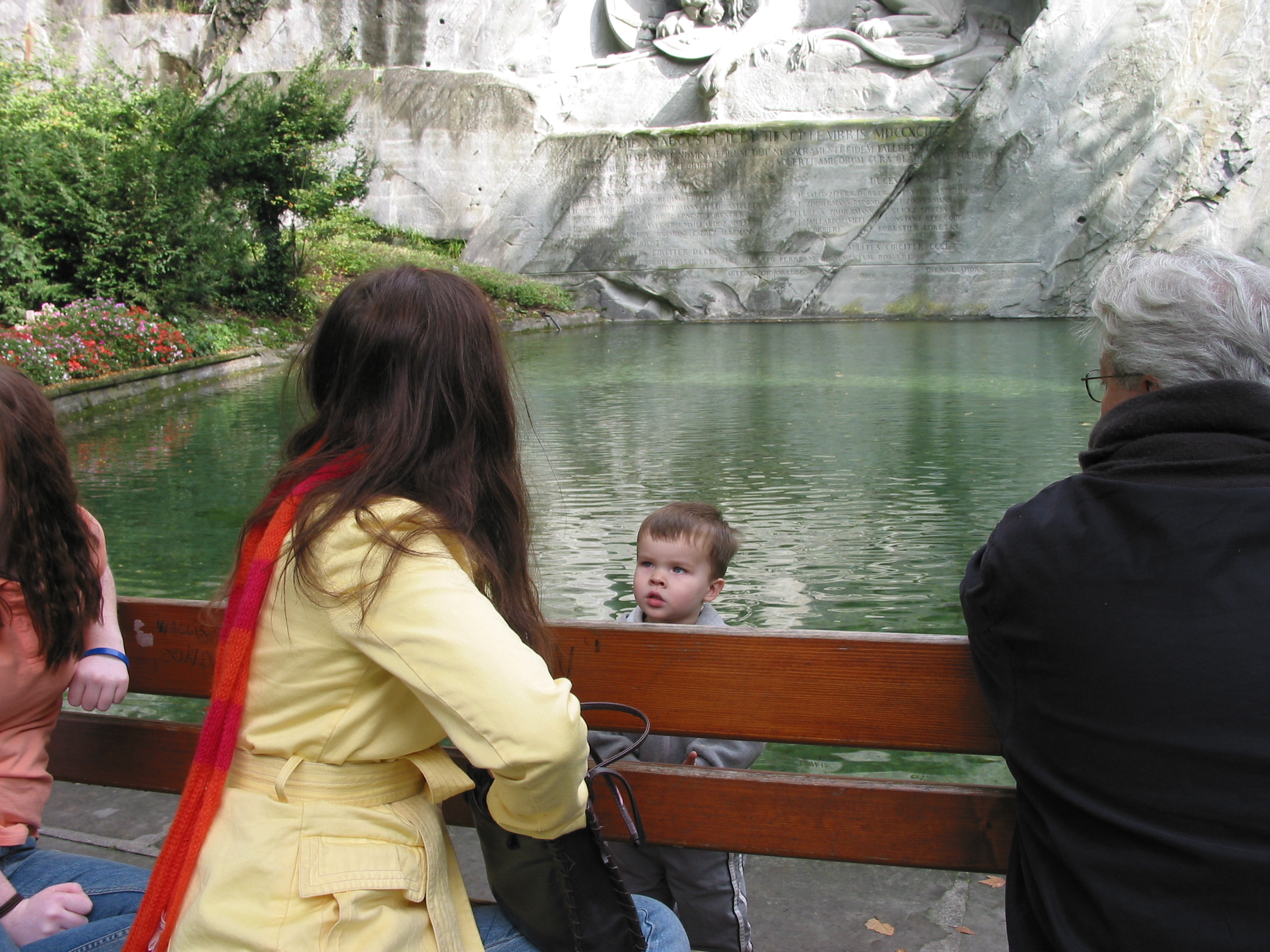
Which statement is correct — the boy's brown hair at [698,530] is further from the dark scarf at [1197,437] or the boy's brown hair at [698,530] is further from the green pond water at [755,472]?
the dark scarf at [1197,437]

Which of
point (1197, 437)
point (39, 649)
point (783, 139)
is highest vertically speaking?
point (783, 139)

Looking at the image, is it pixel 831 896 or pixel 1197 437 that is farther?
pixel 831 896

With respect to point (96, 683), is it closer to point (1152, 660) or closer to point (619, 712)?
point (619, 712)

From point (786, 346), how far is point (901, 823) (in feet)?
43.7

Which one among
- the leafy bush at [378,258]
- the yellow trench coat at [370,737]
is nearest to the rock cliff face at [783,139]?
the leafy bush at [378,258]

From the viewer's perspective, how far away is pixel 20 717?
1795 millimetres

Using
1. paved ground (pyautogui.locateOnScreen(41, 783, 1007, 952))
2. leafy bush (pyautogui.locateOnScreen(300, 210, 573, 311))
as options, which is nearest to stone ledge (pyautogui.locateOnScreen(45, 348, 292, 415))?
leafy bush (pyautogui.locateOnScreen(300, 210, 573, 311))

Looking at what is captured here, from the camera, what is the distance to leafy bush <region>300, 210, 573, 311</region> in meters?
17.6

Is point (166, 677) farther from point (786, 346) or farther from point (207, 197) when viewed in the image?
point (207, 197)

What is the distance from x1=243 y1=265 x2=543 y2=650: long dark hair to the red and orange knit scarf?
9cm

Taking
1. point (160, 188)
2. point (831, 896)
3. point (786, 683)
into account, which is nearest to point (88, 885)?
point (786, 683)

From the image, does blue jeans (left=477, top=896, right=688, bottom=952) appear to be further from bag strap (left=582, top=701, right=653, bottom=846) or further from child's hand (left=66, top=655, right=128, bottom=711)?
child's hand (left=66, top=655, right=128, bottom=711)

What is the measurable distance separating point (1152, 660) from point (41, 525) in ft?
5.35

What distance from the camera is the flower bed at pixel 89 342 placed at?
10344 millimetres
